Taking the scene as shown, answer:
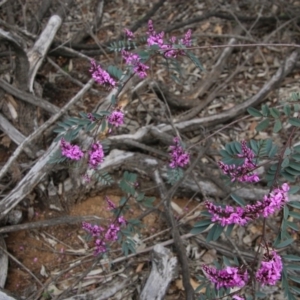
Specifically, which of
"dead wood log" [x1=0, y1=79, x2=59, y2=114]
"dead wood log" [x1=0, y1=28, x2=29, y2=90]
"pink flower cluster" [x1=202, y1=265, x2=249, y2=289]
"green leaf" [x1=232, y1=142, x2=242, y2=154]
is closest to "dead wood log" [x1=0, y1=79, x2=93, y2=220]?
"dead wood log" [x1=0, y1=79, x2=59, y2=114]

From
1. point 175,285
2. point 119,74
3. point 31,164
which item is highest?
point 119,74

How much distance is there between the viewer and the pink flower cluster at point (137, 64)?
5.63 feet

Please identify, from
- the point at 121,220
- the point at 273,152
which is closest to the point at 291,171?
the point at 273,152

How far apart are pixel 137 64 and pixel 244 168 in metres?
0.56

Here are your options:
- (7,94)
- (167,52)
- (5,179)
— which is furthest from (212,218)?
(7,94)

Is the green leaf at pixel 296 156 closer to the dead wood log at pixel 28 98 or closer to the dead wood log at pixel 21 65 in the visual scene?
the dead wood log at pixel 28 98

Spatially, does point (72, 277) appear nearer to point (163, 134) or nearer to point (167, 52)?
point (163, 134)

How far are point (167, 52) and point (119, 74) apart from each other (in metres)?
0.22

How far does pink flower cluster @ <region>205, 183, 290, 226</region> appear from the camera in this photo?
1.24 m

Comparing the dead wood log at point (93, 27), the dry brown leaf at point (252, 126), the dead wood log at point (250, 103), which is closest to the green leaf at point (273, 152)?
the dead wood log at point (250, 103)

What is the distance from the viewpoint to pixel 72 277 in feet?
7.20

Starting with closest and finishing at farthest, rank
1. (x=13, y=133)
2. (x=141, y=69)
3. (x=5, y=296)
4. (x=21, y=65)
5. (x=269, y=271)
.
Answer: (x=269, y=271), (x=141, y=69), (x=5, y=296), (x=13, y=133), (x=21, y=65)

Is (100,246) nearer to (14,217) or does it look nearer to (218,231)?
(14,217)

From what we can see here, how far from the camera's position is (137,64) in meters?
1.74
